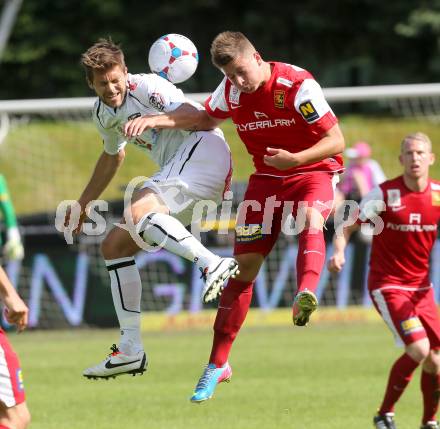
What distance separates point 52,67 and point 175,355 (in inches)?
806

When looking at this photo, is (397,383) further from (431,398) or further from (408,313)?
(408,313)

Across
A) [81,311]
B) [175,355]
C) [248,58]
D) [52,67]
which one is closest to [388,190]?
[248,58]

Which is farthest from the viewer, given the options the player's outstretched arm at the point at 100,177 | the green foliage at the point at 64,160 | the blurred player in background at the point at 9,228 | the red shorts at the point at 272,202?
the green foliage at the point at 64,160

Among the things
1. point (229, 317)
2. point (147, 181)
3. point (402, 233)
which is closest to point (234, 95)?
point (147, 181)

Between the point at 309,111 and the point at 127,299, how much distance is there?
2026 mm

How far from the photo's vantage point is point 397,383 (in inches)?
339

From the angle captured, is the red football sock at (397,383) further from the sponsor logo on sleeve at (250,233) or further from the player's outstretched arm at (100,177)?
the player's outstretched arm at (100,177)

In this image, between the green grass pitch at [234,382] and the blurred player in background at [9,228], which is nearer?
the green grass pitch at [234,382]

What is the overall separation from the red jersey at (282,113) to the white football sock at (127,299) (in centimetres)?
130

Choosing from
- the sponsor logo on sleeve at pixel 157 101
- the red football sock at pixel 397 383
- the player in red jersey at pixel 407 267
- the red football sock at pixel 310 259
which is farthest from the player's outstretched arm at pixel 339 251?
the sponsor logo on sleeve at pixel 157 101

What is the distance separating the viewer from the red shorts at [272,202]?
26.0 feet

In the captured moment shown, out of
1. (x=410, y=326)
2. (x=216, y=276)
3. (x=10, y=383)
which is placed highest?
(x=216, y=276)

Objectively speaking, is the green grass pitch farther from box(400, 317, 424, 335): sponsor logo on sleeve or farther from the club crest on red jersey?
the club crest on red jersey

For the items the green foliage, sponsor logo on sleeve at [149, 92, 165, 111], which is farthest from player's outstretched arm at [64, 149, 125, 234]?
the green foliage
